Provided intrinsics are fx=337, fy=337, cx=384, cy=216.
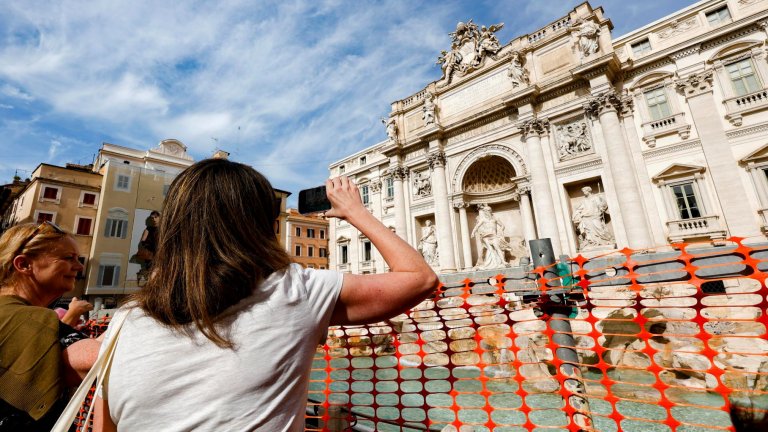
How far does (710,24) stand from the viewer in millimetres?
13211

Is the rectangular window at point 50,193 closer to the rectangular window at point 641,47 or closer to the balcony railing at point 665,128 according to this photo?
the balcony railing at point 665,128

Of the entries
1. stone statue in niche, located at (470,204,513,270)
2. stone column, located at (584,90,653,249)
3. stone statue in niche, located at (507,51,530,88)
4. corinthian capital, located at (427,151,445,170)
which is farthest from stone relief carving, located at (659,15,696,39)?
corinthian capital, located at (427,151,445,170)

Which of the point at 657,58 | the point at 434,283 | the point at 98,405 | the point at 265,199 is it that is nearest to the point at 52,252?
the point at 98,405

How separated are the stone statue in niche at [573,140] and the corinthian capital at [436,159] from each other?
235 inches

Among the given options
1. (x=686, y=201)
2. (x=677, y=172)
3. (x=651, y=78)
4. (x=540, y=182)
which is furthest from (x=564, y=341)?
(x=651, y=78)

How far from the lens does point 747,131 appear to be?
1180 centimetres

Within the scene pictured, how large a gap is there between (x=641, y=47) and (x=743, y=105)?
4647 mm

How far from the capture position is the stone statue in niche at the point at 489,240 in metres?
16.1

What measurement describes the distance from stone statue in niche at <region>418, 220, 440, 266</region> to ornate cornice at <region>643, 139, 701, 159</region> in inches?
398

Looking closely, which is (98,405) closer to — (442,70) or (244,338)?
(244,338)

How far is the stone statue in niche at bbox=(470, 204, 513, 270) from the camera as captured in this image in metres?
16.1

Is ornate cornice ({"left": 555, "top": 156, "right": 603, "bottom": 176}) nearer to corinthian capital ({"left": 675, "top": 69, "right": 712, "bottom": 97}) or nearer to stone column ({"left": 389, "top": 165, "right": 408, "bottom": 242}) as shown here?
corinthian capital ({"left": 675, "top": 69, "right": 712, "bottom": 97})

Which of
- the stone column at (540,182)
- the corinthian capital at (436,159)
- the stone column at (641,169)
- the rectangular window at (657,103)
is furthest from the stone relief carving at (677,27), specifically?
the corinthian capital at (436,159)

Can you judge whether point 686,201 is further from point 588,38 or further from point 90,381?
point 90,381
